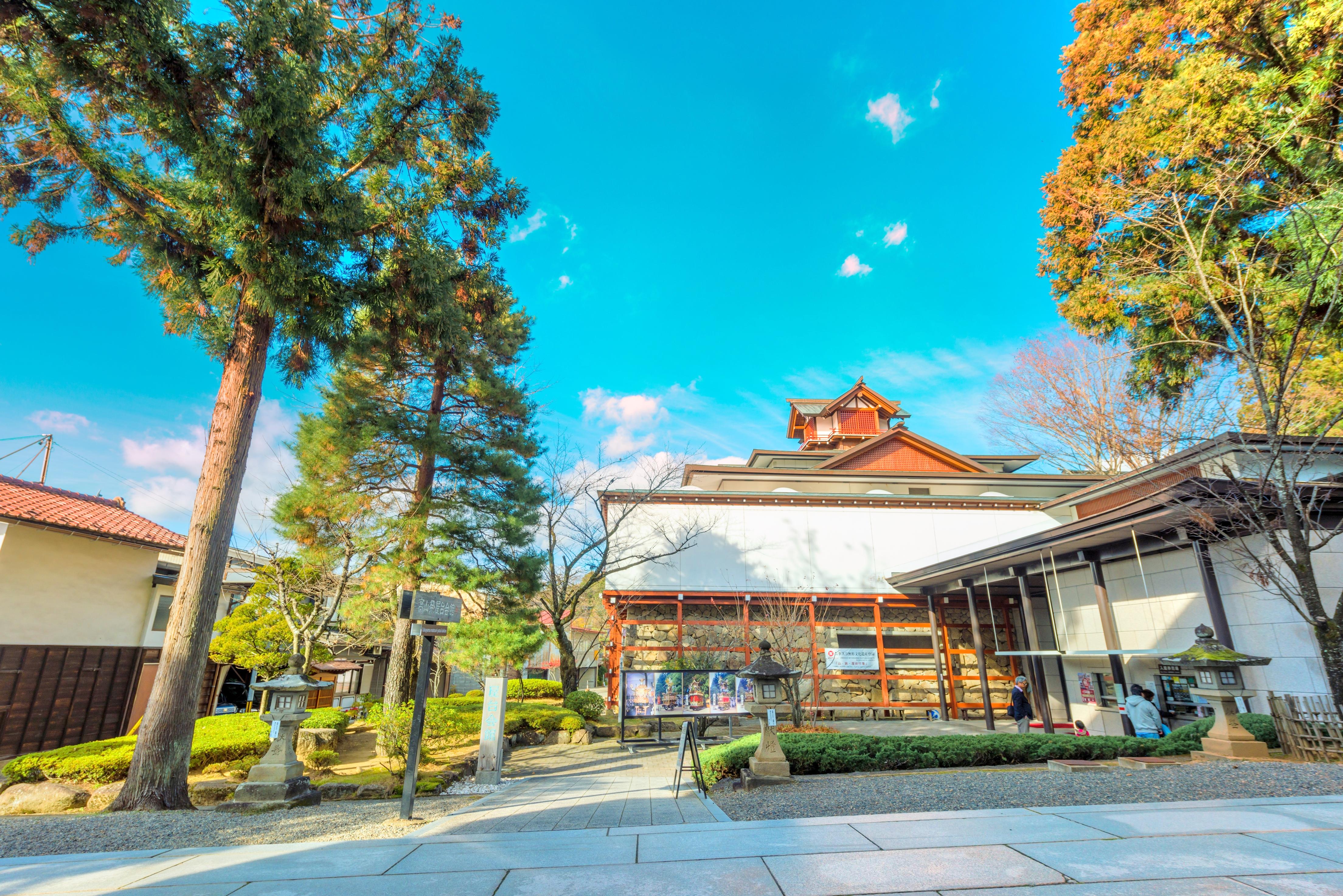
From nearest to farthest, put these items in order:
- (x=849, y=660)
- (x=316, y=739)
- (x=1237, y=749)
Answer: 1. (x=1237, y=749)
2. (x=316, y=739)
3. (x=849, y=660)

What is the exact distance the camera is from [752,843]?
431cm

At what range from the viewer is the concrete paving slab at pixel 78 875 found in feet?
12.8

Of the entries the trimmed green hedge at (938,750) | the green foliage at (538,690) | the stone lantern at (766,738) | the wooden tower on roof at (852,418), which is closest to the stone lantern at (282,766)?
the trimmed green hedge at (938,750)

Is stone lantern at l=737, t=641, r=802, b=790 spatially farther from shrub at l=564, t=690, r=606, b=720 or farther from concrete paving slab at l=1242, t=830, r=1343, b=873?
shrub at l=564, t=690, r=606, b=720

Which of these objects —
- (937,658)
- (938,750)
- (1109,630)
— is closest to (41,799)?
(938,750)

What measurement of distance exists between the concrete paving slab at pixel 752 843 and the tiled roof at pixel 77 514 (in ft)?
43.4

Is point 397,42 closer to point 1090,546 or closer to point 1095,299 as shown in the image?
point 1095,299

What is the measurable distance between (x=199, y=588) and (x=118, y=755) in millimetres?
3891

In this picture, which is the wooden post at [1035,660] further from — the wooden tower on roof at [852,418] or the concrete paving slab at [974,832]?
the wooden tower on roof at [852,418]

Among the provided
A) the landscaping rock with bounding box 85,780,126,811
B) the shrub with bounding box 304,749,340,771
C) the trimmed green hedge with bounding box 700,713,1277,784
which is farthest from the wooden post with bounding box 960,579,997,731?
the landscaping rock with bounding box 85,780,126,811

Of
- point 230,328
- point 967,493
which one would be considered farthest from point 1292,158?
point 230,328

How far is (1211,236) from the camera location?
10.5 meters

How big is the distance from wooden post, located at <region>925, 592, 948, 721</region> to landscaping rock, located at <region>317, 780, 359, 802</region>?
14.5 metres

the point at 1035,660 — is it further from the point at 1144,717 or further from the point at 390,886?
the point at 390,886
